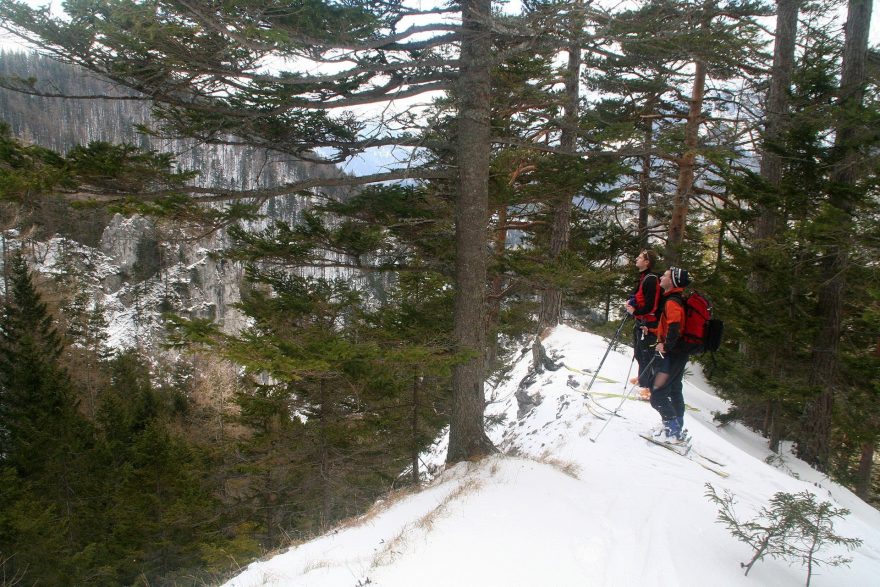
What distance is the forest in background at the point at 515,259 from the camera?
495cm

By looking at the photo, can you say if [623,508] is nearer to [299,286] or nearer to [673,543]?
[673,543]

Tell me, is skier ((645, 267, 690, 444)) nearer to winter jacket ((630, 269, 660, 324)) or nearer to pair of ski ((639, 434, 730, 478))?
pair of ski ((639, 434, 730, 478))

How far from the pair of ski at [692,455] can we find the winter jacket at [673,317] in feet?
5.57

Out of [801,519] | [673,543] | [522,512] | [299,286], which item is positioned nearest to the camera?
[801,519]

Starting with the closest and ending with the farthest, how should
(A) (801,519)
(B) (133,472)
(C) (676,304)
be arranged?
(A) (801,519) → (C) (676,304) → (B) (133,472)

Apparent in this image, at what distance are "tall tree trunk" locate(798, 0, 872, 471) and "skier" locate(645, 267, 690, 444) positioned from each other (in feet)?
11.3

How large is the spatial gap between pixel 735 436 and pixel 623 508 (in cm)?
645

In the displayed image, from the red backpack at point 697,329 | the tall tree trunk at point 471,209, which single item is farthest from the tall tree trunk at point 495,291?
the red backpack at point 697,329

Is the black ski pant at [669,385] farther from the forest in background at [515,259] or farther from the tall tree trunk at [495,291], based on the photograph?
the tall tree trunk at [495,291]

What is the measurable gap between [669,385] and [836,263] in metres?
4.39

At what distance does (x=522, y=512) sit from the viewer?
14.3 feet

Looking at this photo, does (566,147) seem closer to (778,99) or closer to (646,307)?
(646,307)

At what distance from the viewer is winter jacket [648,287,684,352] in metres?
5.62

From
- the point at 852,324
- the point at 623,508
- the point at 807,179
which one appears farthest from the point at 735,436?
the point at 623,508
